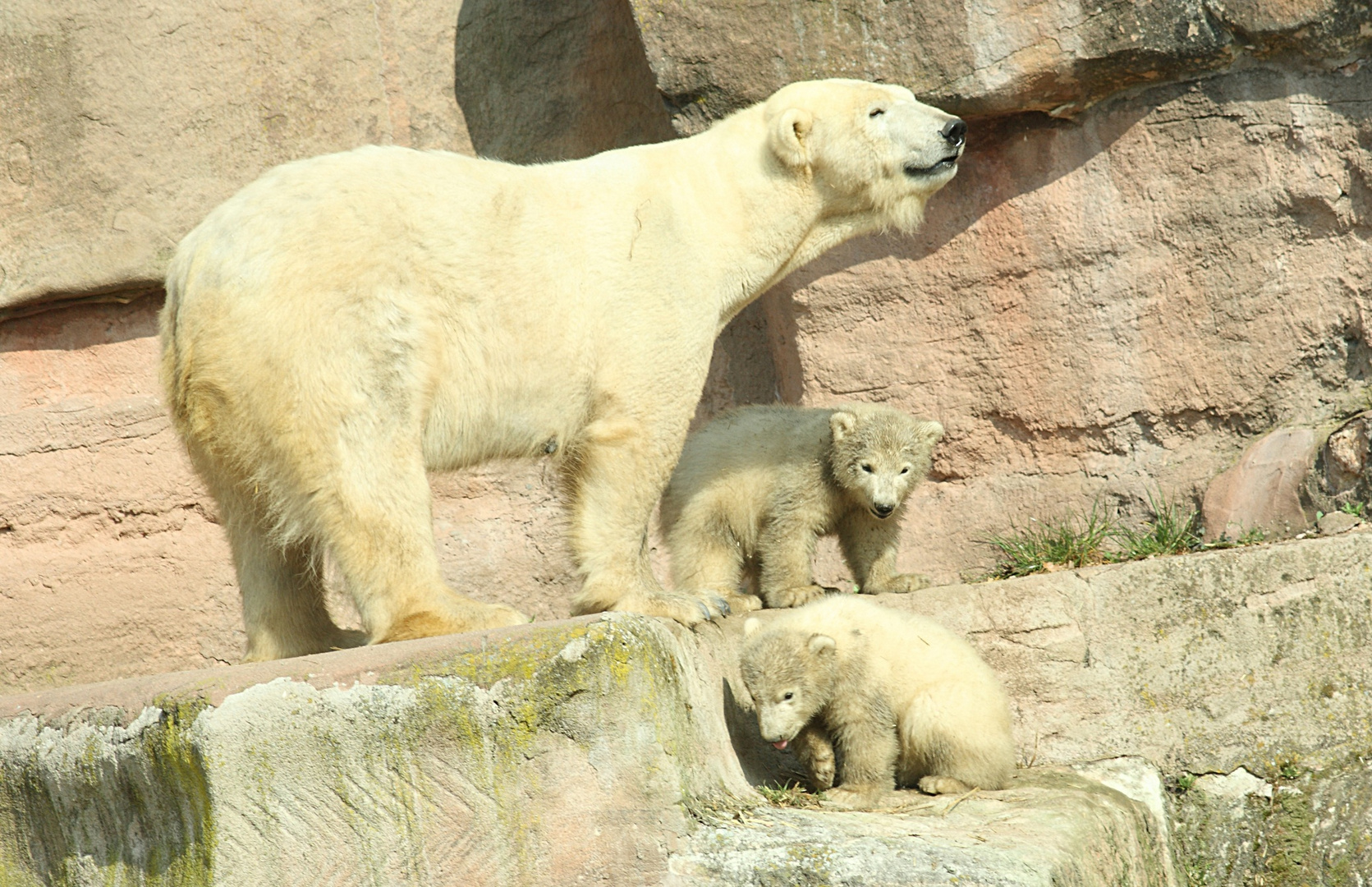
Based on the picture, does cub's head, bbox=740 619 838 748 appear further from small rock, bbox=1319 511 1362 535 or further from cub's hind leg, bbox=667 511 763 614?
small rock, bbox=1319 511 1362 535

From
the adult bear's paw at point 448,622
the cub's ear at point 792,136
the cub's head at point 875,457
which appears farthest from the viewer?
the cub's head at point 875,457

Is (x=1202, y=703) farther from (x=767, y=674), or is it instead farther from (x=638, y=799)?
(x=638, y=799)

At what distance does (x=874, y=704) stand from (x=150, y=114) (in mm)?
4911

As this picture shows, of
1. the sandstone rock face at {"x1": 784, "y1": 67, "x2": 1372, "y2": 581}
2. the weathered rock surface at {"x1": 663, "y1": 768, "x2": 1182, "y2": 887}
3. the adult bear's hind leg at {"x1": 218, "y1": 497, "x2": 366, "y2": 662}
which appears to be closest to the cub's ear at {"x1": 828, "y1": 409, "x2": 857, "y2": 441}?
the sandstone rock face at {"x1": 784, "y1": 67, "x2": 1372, "y2": 581}

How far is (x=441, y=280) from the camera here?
15.0 ft

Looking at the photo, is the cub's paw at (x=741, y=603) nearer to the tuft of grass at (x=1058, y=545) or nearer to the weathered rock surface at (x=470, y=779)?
the tuft of grass at (x=1058, y=545)

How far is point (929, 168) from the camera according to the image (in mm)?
5395

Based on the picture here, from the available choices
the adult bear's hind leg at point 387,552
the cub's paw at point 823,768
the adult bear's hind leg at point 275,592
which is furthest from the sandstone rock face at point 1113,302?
the adult bear's hind leg at point 387,552

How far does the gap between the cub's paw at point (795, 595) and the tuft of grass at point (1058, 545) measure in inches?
38.6

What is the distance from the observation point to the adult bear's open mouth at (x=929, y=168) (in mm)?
5375

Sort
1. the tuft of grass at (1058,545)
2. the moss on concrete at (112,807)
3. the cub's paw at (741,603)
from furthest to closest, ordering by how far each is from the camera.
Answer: the tuft of grass at (1058,545)
the cub's paw at (741,603)
the moss on concrete at (112,807)

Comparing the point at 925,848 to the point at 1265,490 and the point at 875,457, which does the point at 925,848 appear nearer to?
the point at 875,457

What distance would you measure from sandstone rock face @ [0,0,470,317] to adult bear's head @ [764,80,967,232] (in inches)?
109

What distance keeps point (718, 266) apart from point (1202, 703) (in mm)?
2578
